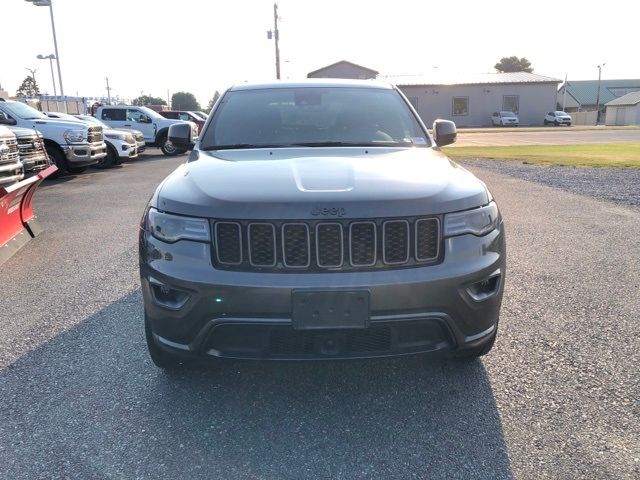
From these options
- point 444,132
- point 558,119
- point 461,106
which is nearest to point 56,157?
point 444,132

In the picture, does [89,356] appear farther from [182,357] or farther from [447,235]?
[447,235]

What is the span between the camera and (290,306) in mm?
2459

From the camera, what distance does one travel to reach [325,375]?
10.5 ft

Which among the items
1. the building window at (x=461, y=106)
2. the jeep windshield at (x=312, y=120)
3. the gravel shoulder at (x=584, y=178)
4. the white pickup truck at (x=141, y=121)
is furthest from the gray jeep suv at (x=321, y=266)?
the building window at (x=461, y=106)

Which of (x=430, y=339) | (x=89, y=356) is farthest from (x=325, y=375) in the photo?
(x=89, y=356)

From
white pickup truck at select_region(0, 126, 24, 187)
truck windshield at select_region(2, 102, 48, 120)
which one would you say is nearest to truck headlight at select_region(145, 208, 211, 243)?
white pickup truck at select_region(0, 126, 24, 187)

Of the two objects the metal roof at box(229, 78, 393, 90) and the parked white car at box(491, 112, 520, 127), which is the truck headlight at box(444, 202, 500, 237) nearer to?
the metal roof at box(229, 78, 393, 90)

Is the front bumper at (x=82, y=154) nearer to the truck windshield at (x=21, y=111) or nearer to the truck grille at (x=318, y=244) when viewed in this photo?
the truck windshield at (x=21, y=111)

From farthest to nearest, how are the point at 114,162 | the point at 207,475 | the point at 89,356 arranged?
the point at 114,162 < the point at 89,356 < the point at 207,475

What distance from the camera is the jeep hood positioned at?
2.54 metres

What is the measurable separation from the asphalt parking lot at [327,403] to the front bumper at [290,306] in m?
0.34

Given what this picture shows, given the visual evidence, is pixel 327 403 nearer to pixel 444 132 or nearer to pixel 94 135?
pixel 444 132

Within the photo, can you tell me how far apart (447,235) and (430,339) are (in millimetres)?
509

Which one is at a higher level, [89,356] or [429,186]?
[429,186]
